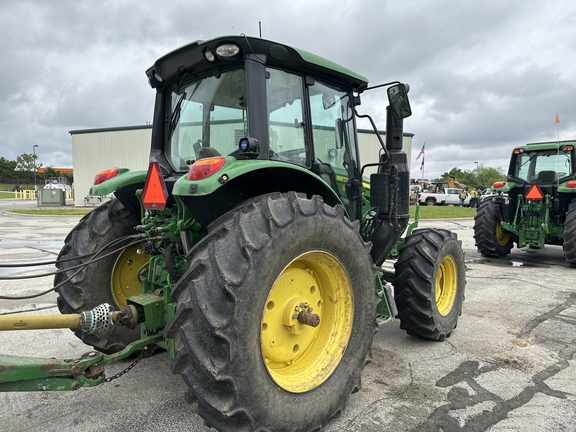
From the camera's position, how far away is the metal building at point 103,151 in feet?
95.1

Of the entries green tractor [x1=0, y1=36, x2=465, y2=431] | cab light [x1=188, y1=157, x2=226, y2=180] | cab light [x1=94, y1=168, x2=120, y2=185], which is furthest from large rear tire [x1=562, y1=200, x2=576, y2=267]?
cab light [x1=94, y1=168, x2=120, y2=185]

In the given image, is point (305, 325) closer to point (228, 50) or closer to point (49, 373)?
point (49, 373)

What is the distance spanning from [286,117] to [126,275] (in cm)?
199

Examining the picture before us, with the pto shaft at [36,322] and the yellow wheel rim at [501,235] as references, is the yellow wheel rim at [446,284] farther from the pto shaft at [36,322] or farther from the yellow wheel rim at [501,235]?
the yellow wheel rim at [501,235]

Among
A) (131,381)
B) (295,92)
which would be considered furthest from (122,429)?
(295,92)

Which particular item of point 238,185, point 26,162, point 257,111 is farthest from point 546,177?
point 26,162

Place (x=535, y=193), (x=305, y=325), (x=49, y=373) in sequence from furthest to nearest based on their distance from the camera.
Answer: (x=535, y=193)
(x=305, y=325)
(x=49, y=373)

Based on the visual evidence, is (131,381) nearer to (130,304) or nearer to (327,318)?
(130,304)

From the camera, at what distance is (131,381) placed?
3.29m

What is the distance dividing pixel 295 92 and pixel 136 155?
28.0 meters

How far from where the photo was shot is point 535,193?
29.7ft

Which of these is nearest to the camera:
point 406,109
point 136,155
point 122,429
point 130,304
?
point 122,429

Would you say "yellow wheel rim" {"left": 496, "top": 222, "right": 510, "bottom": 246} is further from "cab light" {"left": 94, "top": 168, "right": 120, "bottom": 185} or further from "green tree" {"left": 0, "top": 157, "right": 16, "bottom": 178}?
"green tree" {"left": 0, "top": 157, "right": 16, "bottom": 178}

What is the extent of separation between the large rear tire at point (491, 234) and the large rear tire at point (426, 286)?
5656mm
